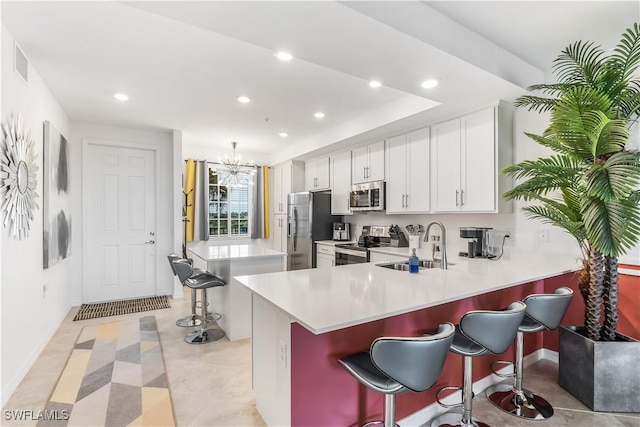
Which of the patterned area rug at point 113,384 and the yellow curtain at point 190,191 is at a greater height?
the yellow curtain at point 190,191

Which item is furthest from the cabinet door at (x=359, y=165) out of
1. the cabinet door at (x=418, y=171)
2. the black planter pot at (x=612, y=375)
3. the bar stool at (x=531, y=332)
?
the black planter pot at (x=612, y=375)

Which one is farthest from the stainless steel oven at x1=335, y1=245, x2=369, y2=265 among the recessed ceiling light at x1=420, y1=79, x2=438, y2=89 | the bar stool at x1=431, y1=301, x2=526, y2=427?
the bar stool at x1=431, y1=301, x2=526, y2=427

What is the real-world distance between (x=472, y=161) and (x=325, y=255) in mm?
2737

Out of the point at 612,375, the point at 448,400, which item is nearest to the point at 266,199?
the point at 448,400

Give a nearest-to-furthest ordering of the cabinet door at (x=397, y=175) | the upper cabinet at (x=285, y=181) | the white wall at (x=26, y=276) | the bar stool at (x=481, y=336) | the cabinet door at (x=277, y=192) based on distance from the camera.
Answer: the bar stool at (x=481, y=336) < the white wall at (x=26, y=276) < the cabinet door at (x=397, y=175) < the upper cabinet at (x=285, y=181) < the cabinet door at (x=277, y=192)

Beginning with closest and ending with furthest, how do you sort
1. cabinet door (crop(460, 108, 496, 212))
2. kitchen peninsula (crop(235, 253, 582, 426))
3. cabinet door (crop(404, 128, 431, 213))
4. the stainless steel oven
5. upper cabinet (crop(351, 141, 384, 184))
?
1. kitchen peninsula (crop(235, 253, 582, 426))
2. cabinet door (crop(460, 108, 496, 212))
3. cabinet door (crop(404, 128, 431, 213))
4. the stainless steel oven
5. upper cabinet (crop(351, 141, 384, 184))

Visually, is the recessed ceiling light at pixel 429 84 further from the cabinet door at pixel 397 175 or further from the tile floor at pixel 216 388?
the tile floor at pixel 216 388

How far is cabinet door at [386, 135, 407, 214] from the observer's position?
411cm

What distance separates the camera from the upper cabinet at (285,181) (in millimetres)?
6203

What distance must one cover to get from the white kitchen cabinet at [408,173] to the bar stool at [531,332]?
1736 millimetres

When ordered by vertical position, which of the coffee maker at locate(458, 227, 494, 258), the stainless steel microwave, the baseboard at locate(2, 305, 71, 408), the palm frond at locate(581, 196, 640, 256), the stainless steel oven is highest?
the stainless steel microwave

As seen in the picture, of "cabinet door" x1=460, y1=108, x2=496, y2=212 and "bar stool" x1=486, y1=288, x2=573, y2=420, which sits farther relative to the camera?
"cabinet door" x1=460, y1=108, x2=496, y2=212

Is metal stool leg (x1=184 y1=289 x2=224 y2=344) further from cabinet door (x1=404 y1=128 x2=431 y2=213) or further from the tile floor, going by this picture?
cabinet door (x1=404 y1=128 x2=431 y2=213)

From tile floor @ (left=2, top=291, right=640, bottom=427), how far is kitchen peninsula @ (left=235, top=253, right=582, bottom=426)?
27 cm
